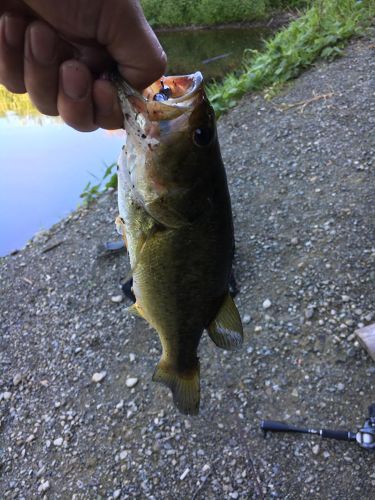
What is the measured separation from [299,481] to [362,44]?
627cm

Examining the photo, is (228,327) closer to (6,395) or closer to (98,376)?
(98,376)

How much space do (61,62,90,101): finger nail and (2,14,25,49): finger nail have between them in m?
0.18

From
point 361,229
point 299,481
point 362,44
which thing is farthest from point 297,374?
point 362,44

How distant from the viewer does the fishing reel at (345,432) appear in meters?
2.94

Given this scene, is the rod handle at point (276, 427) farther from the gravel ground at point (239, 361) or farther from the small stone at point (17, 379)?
the small stone at point (17, 379)

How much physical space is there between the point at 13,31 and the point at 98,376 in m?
2.93

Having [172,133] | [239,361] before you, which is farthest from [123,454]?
[172,133]

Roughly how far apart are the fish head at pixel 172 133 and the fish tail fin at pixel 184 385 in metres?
0.73

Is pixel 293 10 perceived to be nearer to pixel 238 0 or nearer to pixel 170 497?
pixel 238 0

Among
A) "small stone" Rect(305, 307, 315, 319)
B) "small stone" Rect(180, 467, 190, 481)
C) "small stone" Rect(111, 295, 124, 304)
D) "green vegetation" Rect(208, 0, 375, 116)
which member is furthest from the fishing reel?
"green vegetation" Rect(208, 0, 375, 116)

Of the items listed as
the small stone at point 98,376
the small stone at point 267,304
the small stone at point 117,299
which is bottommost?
the small stone at point 117,299

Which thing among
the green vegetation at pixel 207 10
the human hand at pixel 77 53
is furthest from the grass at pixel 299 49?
the green vegetation at pixel 207 10

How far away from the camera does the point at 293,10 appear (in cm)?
1639

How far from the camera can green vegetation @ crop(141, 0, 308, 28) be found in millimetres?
17688
